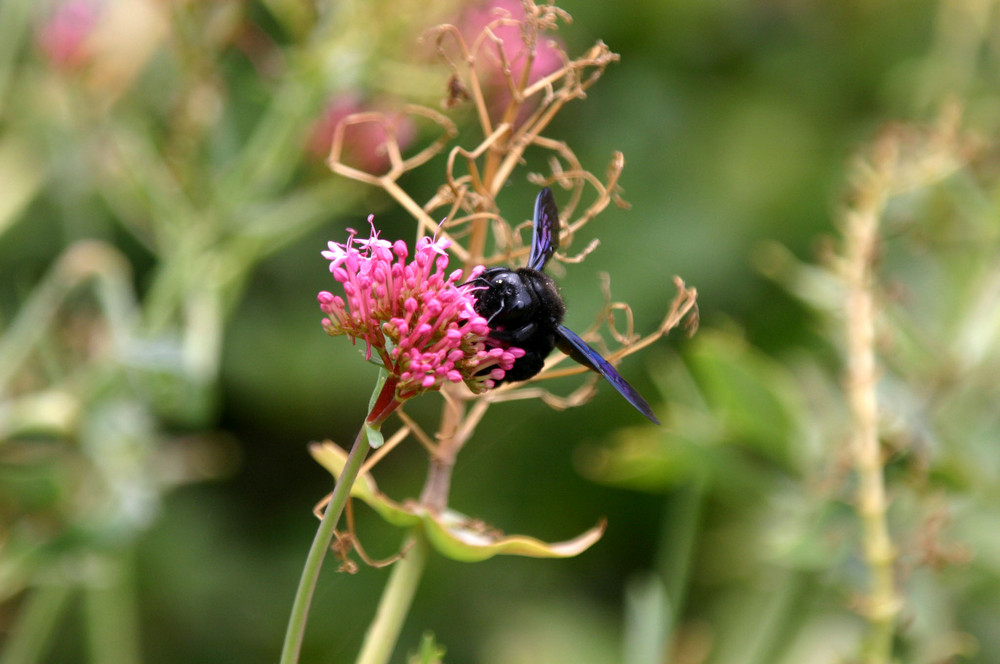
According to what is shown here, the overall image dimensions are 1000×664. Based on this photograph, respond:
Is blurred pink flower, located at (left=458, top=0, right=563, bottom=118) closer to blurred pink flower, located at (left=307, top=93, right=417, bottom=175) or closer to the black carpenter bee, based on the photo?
blurred pink flower, located at (left=307, top=93, right=417, bottom=175)

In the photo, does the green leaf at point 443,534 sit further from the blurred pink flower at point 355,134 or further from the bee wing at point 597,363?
the blurred pink flower at point 355,134

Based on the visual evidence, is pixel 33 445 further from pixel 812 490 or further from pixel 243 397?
pixel 812 490

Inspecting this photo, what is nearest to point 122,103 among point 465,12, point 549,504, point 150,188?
point 150,188

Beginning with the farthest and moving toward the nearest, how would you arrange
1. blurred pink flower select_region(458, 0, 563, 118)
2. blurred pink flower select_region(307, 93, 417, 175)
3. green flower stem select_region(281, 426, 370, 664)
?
blurred pink flower select_region(307, 93, 417, 175) < blurred pink flower select_region(458, 0, 563, 118) < green flower stem select_region(281, 426, 370, 664)

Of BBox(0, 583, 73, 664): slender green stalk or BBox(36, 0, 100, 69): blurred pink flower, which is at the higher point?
BBox(36, 0, 100, 69): blurred pink flower

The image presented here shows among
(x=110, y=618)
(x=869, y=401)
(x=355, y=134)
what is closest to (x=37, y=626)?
(x=110, y=618)

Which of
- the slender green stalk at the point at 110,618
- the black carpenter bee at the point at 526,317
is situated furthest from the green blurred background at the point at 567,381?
the black carpenter bee at the point at 526,317

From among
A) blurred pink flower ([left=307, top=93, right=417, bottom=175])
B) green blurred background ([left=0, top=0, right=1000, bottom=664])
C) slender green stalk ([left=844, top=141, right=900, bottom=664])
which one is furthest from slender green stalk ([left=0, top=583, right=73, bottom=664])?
slender green stalk ([left=844, top=141, right=900, bottom=664])
